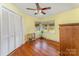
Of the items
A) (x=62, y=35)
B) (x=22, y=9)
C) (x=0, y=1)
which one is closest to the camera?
(x=0, y=1)

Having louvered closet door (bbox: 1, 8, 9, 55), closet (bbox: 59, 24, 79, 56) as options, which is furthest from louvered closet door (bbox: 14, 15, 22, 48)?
closet (bbox: 59, 24, 79, 56)

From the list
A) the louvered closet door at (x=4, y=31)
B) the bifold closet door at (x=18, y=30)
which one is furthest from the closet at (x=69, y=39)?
the louvered closet door at (x=4, y=31)

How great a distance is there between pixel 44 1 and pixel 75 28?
1.87 feet

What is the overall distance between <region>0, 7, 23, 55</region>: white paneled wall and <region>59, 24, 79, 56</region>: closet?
25.6 inches

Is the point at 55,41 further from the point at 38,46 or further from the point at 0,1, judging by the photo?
the point at 0,1

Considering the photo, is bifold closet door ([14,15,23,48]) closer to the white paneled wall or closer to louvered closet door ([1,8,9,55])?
the white paneled wall

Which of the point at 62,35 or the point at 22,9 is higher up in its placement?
the point at 22,9

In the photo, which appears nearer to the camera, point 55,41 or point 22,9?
point 22,9

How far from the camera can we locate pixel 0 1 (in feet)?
3.87

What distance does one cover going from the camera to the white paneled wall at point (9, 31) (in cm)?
167

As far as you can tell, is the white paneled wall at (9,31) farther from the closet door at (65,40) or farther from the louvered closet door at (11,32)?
the closet door at (65,40)

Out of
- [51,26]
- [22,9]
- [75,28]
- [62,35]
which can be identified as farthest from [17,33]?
[75,28]

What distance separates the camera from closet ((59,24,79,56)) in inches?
56.8

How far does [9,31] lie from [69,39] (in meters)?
1.00
